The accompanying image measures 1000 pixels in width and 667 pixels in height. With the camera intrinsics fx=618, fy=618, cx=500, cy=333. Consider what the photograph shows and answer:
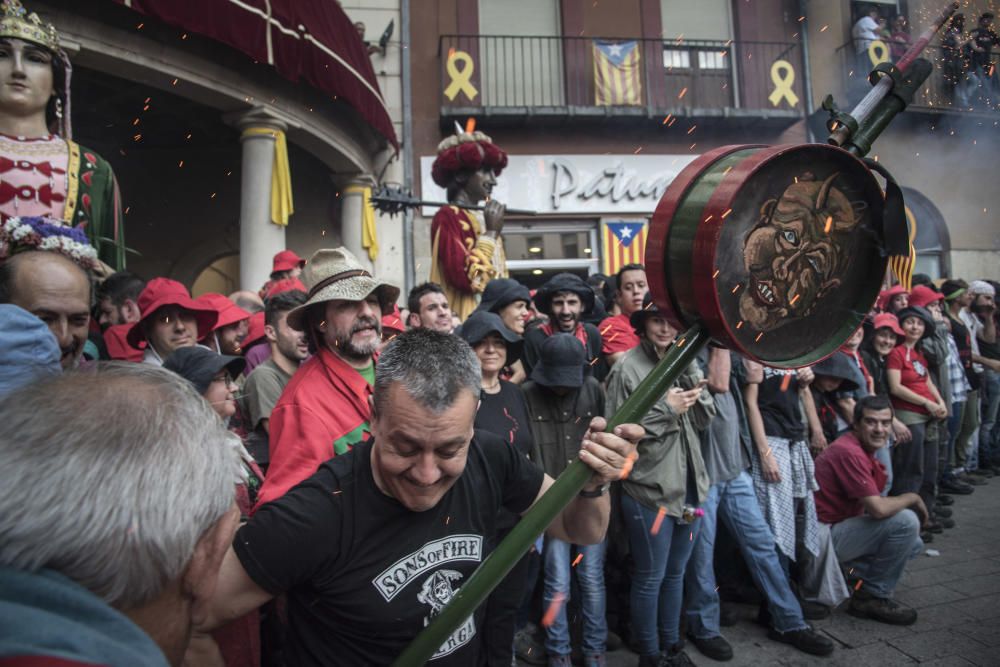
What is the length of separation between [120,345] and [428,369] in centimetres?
236

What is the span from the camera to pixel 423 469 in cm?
156

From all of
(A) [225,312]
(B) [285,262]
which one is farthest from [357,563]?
(B) [285,262]

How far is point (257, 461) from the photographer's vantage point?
105 inches

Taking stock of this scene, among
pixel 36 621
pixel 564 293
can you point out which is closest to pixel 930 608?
pixel 564 293

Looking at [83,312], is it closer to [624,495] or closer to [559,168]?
[624,495]

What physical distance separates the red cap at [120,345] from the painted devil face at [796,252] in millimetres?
2985

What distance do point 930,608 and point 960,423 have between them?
4203 millimetres

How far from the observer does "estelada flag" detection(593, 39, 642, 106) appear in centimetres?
1179

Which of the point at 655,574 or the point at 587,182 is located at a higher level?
the point at 587,182

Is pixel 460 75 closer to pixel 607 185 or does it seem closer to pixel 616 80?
pixel 616 80

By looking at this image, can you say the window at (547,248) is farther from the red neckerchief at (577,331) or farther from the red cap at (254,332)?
the red cap at (254,332)

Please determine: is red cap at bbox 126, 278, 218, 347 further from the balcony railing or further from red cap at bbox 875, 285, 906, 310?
red cap at bbox 875, 285, 906, 310

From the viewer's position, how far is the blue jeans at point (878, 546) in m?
4.06

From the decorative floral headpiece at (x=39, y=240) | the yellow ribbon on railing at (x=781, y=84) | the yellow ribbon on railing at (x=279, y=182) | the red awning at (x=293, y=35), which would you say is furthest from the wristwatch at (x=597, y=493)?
the yellow ribbon on railing at (x=781, y=84)
